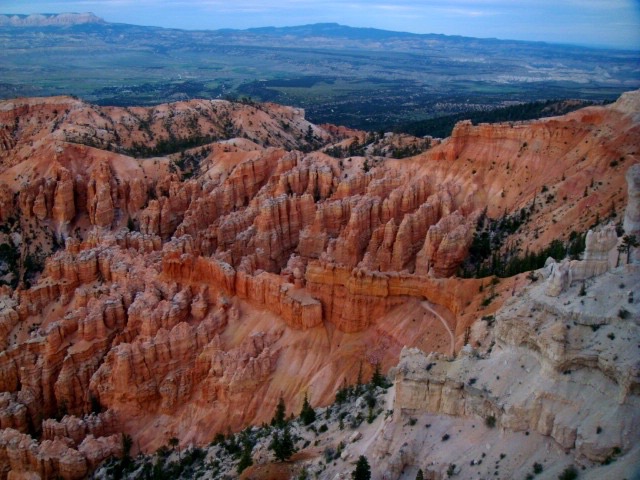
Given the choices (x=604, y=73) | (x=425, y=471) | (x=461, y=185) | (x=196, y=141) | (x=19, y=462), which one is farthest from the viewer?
(x=604, y=73)

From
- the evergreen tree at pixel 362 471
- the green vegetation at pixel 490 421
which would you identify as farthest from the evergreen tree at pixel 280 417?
the green vegetation at pixel 490 421

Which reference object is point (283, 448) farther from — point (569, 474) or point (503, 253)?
point (503, 253)

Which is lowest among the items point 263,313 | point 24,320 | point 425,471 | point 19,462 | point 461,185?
point 19,462

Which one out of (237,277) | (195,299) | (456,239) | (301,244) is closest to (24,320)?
(195,299)

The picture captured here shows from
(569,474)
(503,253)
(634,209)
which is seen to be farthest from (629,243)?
(503,253)

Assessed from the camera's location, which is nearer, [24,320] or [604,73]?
[24,320]

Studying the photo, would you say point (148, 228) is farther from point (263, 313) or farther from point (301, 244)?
point (263, 313)

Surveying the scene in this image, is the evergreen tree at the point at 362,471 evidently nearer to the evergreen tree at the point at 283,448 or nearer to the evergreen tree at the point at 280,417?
the evergreen tree at the point at 283,448
